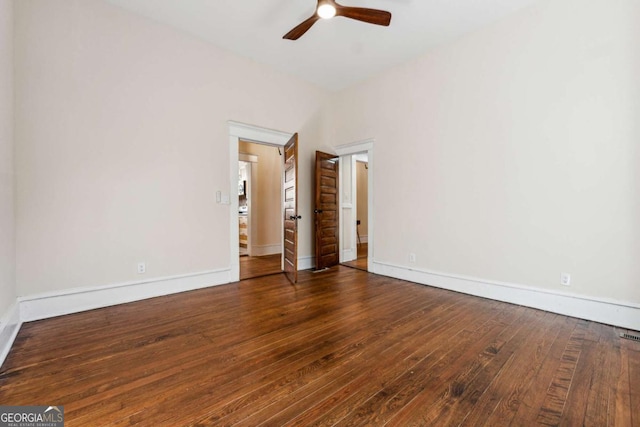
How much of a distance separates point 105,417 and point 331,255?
157 inches

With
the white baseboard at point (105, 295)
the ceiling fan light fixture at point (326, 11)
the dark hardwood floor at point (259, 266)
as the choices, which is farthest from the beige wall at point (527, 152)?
the white baseboard at point (105, 295)

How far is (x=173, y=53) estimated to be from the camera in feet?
11.4

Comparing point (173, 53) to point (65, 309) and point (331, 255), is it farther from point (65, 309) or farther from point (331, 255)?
point (331, 255)

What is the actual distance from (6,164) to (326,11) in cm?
310

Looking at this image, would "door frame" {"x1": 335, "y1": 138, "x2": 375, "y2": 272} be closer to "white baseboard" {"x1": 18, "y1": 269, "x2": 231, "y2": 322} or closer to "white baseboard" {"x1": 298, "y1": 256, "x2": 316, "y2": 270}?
"white baseboard" {"x1": 298, "y1": 256, "x2": 316, "y2": 270}

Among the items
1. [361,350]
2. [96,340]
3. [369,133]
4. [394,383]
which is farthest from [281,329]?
[369,133]

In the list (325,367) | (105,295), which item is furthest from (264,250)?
(325,367)

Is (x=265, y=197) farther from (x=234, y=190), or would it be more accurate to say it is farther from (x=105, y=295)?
(x=105, y=295)

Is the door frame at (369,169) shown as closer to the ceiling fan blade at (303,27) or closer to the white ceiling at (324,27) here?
the white ceiling at (324,27)

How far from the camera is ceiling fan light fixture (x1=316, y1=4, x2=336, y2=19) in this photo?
2.51m

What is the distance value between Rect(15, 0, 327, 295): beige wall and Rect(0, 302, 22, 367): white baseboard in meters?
A: 0.26

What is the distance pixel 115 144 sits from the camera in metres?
3.08

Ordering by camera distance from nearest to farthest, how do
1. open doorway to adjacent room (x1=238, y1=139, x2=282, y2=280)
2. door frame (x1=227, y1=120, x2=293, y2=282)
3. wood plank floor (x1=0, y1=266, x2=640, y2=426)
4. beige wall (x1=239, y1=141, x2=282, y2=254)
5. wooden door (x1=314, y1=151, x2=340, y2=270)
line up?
wood plank floor (x1=0, y1=266, x2=640, y2=426) → door frame (x1=227, y1=120, x2=293, y2=282) → wooden door (x1=314, y1=151, x2=340, y2=270) → open doorway to adjacent room (x1=238, y1=139, x2=282, y2=280) → beige wall (x1=239, y1=141, x2=282, y2=254)

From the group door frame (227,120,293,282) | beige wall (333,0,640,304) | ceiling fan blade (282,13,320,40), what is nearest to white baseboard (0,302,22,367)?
door frame (227,120,293,282)
